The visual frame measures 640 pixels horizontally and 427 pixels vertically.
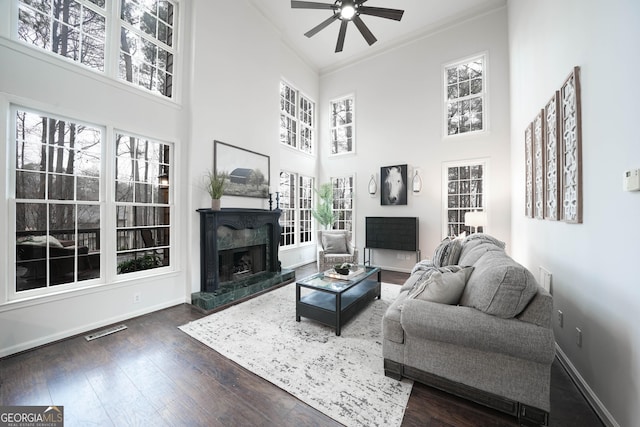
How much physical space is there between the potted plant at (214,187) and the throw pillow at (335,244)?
7.58 ft

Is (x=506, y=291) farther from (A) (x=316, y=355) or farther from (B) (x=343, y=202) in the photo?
(B) (x=343, y=202)

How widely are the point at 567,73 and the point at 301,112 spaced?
Answer: 5.22 metres

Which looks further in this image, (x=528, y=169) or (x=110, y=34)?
(x=528, y=169)

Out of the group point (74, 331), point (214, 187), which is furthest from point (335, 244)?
point (74, 331)

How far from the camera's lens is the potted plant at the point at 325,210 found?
20.2 ft

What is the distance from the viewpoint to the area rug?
65.7 inches

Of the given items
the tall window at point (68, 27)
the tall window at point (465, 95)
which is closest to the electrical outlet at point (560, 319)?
the tall window at point (465, 95)

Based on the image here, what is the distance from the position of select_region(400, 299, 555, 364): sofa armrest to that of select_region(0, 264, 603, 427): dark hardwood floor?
475 millimetres

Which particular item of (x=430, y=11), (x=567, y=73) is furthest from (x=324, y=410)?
(x=430, y=11)

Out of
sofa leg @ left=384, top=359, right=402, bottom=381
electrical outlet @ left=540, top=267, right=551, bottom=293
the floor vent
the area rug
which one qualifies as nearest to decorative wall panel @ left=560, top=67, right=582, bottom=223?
electrical outlet @ left=540, top=267, right=551, bottom=293

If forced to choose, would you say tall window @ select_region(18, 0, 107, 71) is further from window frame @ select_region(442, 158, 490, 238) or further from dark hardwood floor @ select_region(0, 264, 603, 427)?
window frame @ select_region(442, 158, 490, 238)

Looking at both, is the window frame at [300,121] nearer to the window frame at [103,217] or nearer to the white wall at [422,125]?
the white wall at [422,125]

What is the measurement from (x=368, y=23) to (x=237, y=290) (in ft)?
19.3

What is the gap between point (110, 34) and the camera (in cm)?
294
